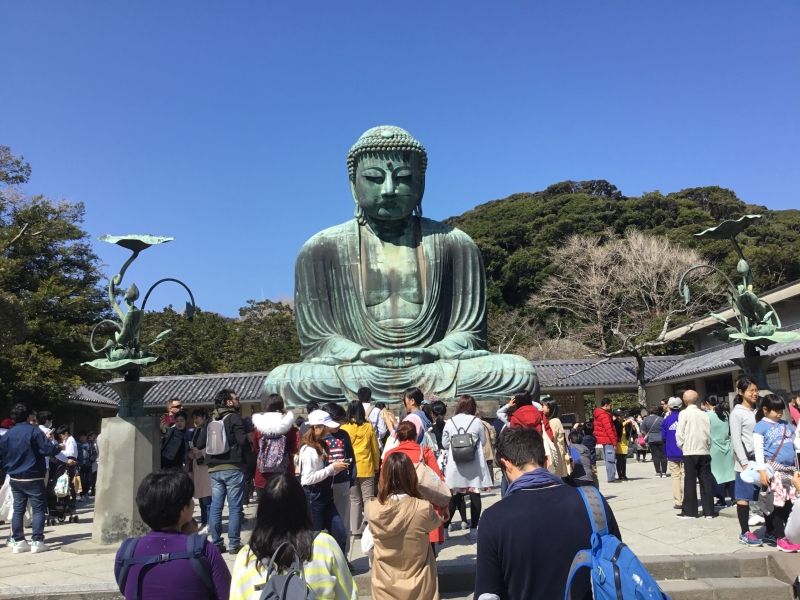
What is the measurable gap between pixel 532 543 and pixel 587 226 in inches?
1406

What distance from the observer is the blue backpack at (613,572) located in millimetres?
2074

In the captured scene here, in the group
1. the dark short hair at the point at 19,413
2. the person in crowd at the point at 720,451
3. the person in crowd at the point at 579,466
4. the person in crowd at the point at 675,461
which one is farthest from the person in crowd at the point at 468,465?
the dark short hair at the point at 19,413

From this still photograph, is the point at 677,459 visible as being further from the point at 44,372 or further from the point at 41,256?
the point at 41,256

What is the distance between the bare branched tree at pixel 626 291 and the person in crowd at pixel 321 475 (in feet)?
71.7

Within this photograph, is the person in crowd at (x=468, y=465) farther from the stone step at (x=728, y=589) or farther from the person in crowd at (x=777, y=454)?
the person in crowd at (x=777, y=454)

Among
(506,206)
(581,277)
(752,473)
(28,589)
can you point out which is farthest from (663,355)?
(28,589)

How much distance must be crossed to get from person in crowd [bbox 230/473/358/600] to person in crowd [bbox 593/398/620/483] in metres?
9.54

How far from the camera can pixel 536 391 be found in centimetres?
1060

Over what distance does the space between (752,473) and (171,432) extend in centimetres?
494

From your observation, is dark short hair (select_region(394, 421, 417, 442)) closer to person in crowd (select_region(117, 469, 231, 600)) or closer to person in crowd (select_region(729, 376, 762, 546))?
person in crowd (select_region(117, 469, 231, 600))

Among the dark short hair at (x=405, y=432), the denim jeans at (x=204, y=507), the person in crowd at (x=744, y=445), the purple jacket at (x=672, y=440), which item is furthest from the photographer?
the purple jacket at (x=672, y=440)

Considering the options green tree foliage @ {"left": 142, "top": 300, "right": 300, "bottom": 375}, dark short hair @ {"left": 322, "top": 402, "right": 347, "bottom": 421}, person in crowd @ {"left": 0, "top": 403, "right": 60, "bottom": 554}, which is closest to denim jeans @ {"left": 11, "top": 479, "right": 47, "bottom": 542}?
person in crowd @ {"left": 0, "top": 403, "right": 60, "bottom": 554}

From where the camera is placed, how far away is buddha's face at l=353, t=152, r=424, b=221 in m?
11.9

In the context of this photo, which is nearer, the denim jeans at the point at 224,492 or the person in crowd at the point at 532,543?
the person in crowd at the point at 532,543
